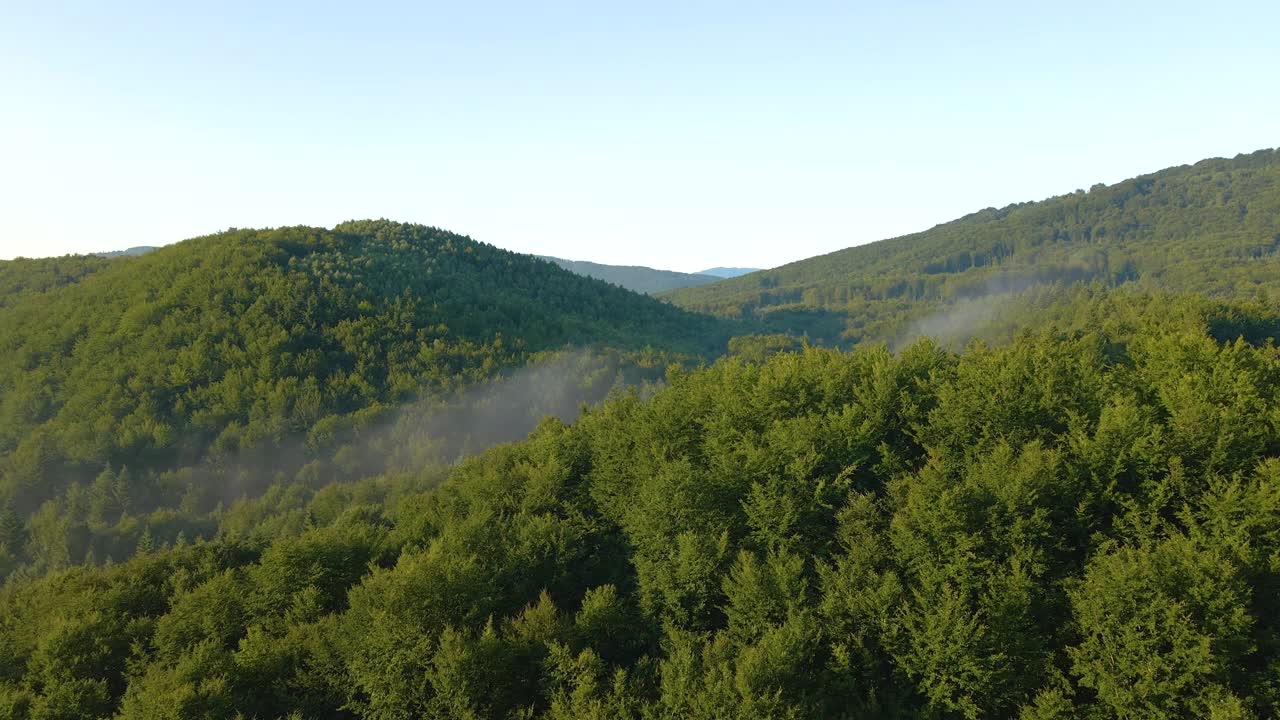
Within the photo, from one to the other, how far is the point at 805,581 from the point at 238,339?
336 ft

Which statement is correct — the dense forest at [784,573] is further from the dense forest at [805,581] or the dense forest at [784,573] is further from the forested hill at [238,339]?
the forested hill at [238,339]

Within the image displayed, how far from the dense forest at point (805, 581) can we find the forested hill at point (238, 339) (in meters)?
56.8

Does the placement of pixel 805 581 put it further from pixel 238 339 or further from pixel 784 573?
pixel 238 339

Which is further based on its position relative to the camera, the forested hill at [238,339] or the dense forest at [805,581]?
the forested hill at [238,339]

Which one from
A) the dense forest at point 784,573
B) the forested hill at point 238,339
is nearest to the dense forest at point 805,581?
the dense forest at point 784,573

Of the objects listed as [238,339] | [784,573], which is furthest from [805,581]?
[238,339]

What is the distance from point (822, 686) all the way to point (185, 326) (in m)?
107

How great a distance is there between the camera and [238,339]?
107750 mm

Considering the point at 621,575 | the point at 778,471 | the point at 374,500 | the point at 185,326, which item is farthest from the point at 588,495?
the point at 185,326

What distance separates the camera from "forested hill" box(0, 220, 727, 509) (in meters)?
91.9

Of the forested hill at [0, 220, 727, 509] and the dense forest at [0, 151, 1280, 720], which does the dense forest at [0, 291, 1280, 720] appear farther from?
the forested hill at [0, 220, 727, 509]

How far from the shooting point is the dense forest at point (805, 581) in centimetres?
2403

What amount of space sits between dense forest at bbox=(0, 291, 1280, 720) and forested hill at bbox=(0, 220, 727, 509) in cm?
5678

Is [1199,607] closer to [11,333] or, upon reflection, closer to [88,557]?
[88,557]
